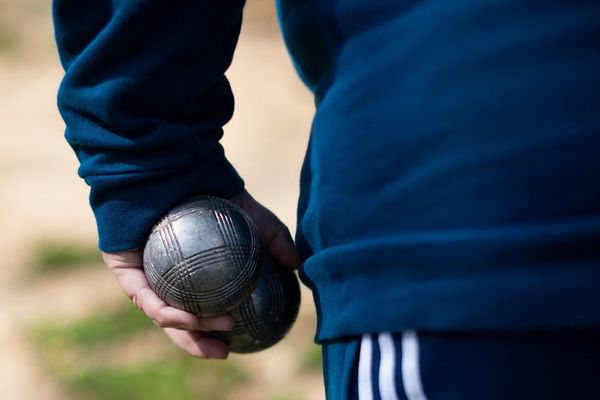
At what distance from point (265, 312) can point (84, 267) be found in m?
2.44

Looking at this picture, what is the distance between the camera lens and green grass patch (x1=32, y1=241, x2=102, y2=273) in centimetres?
409

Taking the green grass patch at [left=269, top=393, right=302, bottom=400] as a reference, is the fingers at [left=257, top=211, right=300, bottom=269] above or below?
above

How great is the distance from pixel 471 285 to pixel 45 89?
5034mm

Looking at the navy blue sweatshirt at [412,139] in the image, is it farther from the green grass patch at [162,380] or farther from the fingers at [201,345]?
the green grass patch at [162,380]

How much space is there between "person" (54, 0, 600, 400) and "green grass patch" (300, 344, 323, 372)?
6.38ft

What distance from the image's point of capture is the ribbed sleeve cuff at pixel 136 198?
1.56 meters

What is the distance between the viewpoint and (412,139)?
4.28 ft

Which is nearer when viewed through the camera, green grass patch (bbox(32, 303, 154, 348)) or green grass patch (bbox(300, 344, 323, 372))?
green grass patch (bbox(300, 344, 323, 372))

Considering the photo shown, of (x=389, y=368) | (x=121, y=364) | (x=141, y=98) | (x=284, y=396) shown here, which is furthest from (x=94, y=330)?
(x=389, y=368)

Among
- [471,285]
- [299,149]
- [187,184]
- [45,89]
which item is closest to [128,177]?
[187,184]

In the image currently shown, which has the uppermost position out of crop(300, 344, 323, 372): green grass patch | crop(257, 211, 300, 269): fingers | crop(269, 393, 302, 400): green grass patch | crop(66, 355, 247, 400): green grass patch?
crop(257, 211, 300, 269): fingers

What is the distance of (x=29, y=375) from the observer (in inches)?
134

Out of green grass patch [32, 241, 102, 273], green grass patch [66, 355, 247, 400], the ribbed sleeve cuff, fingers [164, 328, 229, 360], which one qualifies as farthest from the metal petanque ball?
green grass patch [32, 241, 102, 273]

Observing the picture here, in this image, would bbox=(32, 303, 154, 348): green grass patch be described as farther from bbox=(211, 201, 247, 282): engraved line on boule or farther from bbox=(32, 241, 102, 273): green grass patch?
bbox=(211, 201, 247, 282): engraved line on boule
